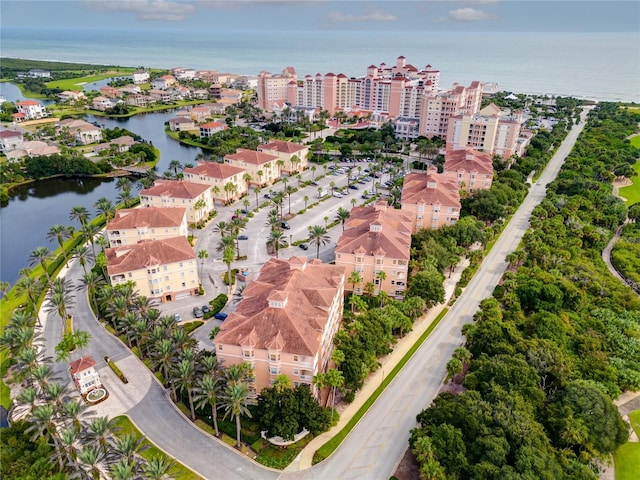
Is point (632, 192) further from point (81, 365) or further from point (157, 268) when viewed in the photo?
point (81, 365)

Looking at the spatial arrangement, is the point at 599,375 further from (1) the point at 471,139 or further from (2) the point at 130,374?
(1) the point at 471,139

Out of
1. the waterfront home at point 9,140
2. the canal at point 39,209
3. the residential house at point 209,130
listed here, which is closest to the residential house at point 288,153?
the canal at point 39,209

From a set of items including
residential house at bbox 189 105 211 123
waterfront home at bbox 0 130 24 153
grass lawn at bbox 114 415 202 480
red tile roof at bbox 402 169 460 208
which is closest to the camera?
grass lawn at bbox 114 415 202 480

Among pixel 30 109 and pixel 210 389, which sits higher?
pixel 30 109

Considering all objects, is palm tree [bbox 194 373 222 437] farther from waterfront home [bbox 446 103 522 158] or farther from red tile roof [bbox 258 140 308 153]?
waterfront home [bbox 446 103 522 158]

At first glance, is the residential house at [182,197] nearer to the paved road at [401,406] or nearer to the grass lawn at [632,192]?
the paved road at [401,406]

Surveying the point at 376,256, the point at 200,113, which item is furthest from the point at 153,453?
the point at 200,113

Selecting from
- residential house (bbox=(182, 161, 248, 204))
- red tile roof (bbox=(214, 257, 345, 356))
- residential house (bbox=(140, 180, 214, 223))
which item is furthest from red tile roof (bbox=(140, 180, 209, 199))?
red tile roof (bbox=(214, 257, 345, 356))
